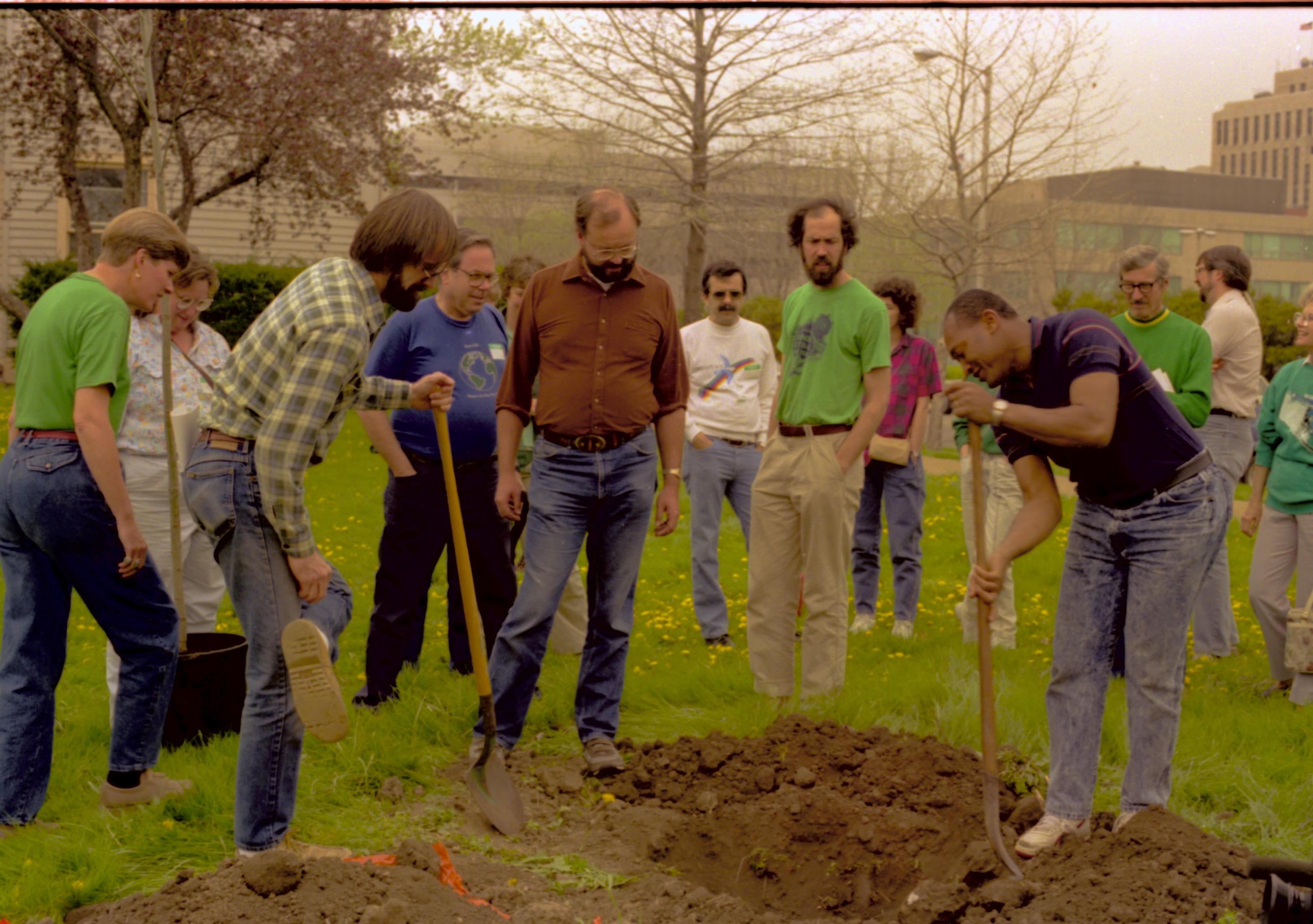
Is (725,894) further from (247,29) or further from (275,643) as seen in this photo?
(247,29)

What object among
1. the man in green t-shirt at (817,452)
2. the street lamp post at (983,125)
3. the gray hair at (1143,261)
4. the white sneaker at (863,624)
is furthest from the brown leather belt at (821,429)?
the street lamp post at (983,125)

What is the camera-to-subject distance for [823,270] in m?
A: 5.63

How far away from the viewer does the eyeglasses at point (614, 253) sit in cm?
483

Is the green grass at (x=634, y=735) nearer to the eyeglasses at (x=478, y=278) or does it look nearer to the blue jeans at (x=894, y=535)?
the blue jeans at (x=894, y=535)

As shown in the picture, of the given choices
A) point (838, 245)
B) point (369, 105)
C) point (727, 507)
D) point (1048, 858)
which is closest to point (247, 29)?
point (369, 105)

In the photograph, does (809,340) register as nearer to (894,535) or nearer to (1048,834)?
(894,535)

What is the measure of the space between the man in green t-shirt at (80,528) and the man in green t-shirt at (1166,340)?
448 centimetres

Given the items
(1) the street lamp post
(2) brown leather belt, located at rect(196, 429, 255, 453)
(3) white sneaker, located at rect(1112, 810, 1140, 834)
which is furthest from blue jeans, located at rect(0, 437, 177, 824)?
(1) the street lamp post

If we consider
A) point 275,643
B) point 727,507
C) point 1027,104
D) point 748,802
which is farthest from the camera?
point 1027,104

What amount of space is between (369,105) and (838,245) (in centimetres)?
1286

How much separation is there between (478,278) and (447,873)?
2.88m

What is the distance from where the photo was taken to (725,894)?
155 inches

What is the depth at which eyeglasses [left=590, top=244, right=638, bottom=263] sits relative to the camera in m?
4.83

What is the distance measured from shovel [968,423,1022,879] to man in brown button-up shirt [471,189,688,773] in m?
1.40
